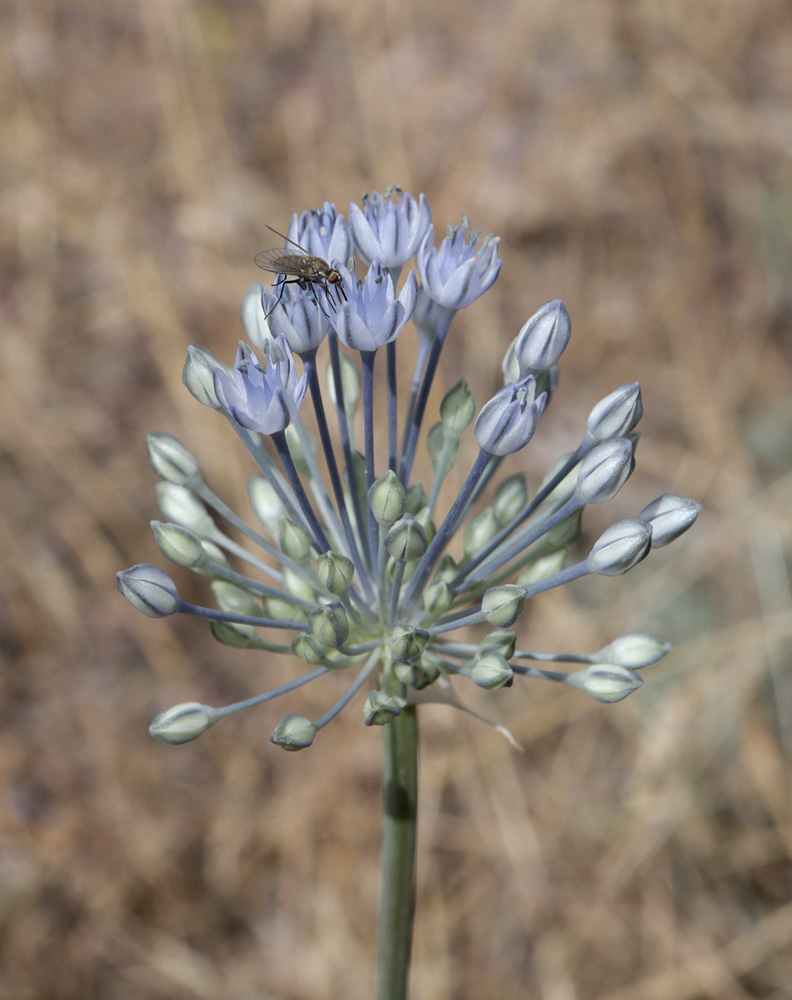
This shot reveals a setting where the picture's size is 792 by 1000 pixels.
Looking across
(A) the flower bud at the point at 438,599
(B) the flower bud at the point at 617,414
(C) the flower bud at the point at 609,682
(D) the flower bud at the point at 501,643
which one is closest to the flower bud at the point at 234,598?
(A) the flower bud at the point at 438,599

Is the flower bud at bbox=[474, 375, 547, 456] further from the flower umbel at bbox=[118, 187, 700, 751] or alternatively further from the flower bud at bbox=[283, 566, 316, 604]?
the flower bud at bbox=[283, 566, 316, 604]

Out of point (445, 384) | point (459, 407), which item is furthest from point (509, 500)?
point (445, 384)

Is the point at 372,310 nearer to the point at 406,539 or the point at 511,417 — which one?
the point at 511,417

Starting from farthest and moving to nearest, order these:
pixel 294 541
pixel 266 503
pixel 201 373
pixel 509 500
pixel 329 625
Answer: pixel 266 503 < pixel 509 500 < pixel 294 541 < pixel 201 373 < pixel 329 625

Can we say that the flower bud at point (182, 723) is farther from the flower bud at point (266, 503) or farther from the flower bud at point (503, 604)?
the flower bud at point (503, 604)

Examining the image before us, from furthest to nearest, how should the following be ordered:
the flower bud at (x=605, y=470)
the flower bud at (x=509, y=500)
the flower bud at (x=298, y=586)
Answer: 1. the flower bud at (x=509, y=500)
2. the flower bud at (x=298, y=586)
3. the flower bud at (x=605, y=470)
